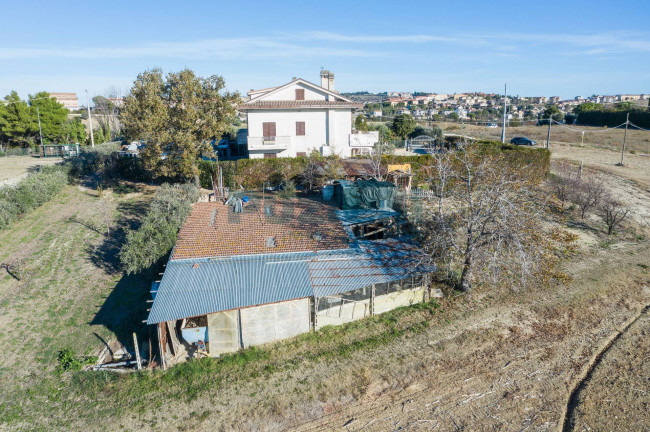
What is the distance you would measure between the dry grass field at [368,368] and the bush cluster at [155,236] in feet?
4.36

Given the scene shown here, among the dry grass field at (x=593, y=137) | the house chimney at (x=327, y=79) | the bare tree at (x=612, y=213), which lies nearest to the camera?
the bare tree at (x=612, y=213)

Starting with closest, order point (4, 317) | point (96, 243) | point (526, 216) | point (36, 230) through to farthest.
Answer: point (4, 317) < point (526, 216) < point (96, 243) < point (36, 230)

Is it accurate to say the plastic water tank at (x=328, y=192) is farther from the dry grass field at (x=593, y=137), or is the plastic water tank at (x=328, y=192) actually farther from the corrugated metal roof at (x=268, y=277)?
the dry grass field at (x=593, y=137)

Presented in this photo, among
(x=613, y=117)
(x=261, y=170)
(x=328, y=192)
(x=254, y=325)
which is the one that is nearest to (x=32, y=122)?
(x=261, y=170)

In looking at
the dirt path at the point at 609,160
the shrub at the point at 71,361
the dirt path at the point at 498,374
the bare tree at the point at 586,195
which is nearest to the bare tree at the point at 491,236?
the dirt path at the point at 498,374

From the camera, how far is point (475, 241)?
58.9 ft

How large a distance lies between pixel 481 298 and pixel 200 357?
1183 cm

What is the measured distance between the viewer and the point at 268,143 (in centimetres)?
3738

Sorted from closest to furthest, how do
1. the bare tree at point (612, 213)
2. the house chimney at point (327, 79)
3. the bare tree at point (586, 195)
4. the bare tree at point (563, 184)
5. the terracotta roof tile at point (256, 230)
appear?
the terracotta roof tile at point (256, 230) < the bare tree at point (612, 213) < the bare tree at point (586, 195) < the bare tree at point (563, 184) < the house chimney at point (327, 79)

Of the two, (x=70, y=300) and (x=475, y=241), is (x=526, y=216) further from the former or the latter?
(x=70, y=300)

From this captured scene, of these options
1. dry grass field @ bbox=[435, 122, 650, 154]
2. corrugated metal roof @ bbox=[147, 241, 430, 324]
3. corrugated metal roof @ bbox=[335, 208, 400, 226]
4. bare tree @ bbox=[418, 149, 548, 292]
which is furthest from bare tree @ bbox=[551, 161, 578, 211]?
dry grass field @ bbox=[435, 122, 650, 154]

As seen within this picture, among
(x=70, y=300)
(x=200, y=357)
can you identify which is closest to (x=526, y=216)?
(x=200, y=357)

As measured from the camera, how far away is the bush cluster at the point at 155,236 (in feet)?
62.4

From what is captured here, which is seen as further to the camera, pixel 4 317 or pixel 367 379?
pixel 4 317
